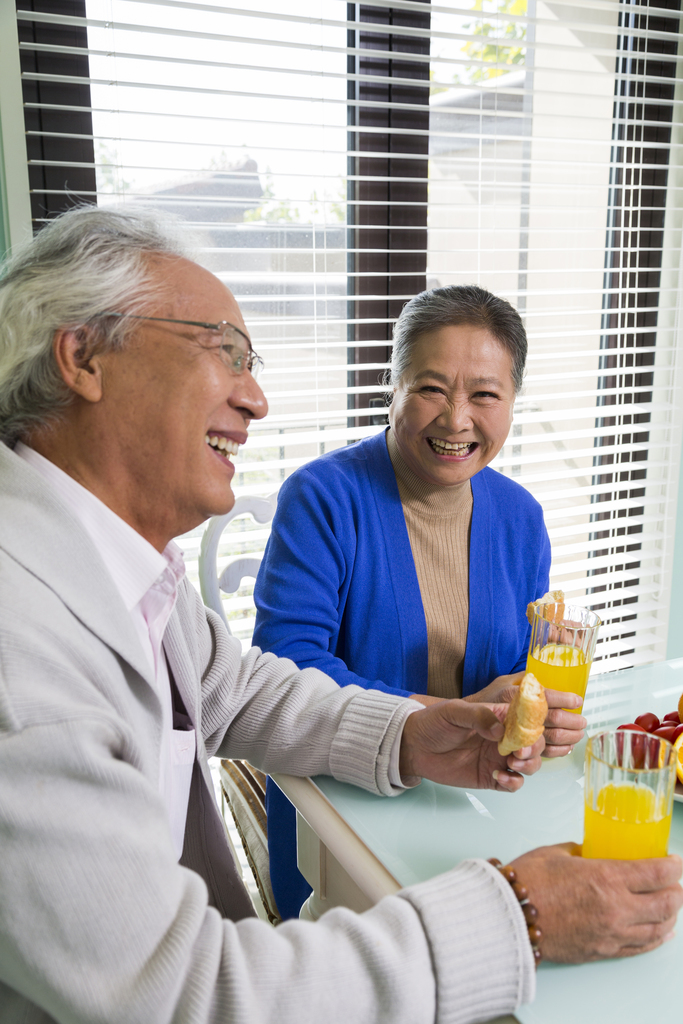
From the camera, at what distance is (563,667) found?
1221 mm

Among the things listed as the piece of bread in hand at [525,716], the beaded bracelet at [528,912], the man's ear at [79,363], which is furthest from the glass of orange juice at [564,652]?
the man's ear at [79,363]

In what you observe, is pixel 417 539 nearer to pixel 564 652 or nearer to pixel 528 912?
pixel 564 652

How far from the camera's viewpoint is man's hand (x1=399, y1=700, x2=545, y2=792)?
1.06m

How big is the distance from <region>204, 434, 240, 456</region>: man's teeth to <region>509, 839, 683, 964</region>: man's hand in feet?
1.94

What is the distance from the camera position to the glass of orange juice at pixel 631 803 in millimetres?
833

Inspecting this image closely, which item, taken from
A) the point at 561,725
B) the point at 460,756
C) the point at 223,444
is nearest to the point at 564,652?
the point at 561,725

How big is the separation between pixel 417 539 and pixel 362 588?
0.49 feet

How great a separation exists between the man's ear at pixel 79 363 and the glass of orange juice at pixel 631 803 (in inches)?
26.4

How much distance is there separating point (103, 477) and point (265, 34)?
1.60 m

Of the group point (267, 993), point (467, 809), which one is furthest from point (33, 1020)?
point (467, 809)

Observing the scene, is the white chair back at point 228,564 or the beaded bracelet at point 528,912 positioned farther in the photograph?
the white chair back at point 228,564

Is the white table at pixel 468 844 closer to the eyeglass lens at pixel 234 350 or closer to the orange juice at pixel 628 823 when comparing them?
the orange juice at pixel 628 823

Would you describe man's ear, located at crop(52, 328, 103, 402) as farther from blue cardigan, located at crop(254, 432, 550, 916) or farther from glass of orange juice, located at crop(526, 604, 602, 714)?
glass of orange juice, located at crop(526, 604, 602, 714)

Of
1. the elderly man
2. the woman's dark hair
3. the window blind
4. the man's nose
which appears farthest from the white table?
the window blind
